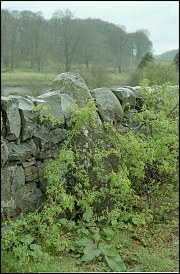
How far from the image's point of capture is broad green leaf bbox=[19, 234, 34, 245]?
4.45 metres

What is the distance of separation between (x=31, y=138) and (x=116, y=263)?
1.83 meters

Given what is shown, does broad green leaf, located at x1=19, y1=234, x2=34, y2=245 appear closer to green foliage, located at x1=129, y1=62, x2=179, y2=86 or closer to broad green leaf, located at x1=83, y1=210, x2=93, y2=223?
broad green leaf, located at x1=83, y1=210, x2=93, y2=223

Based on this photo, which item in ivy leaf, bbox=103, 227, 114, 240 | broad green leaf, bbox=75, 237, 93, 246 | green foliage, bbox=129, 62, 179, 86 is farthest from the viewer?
green foliage, bbox=129, 62, 179, 86

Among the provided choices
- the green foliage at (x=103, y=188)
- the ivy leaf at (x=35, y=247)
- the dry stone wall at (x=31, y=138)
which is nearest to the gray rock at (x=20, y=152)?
the dry stone wall at (x=31, y=138)

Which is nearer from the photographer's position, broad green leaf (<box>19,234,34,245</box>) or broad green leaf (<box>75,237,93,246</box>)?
broad green leaf (<box>19,234,34,245</box>)

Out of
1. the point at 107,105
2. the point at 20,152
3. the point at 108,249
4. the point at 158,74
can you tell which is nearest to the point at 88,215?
the point at 108,249

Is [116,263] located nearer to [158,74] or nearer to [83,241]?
[83,241]

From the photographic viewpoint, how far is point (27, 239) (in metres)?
4.49

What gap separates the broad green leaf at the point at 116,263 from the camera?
4.56m

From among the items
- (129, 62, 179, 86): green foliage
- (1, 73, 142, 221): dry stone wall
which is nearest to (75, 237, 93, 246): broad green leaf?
(1, 73, 142, 221): dry stone wall

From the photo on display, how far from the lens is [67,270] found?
14.2 ft

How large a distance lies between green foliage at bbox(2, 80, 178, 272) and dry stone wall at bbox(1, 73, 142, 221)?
0.53 ft

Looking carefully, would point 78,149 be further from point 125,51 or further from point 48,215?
point 125,51

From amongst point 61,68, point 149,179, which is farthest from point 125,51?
point 149,179
